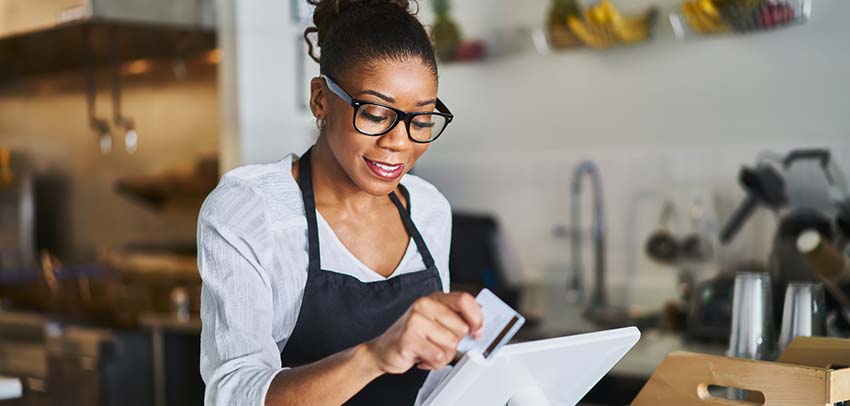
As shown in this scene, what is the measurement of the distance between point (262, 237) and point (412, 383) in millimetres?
388

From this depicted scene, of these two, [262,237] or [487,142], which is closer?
[262,237]

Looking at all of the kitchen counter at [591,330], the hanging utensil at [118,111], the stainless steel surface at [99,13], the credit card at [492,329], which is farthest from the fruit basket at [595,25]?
the credit card at [492,329]

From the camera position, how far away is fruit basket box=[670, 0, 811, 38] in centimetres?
343

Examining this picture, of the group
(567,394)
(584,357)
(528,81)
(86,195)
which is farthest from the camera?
(86,195)

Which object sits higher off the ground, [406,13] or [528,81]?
[406,13]

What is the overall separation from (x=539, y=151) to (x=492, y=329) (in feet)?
10.2

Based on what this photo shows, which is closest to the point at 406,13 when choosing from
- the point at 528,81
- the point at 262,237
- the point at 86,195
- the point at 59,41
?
the point at 262,237

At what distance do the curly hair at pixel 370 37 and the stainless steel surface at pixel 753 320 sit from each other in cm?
78

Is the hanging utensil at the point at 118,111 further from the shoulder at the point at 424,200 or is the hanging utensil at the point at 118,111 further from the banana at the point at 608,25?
the shoulder at the point at 424,200

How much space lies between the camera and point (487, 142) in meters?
4.43

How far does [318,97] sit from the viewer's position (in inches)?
62.7

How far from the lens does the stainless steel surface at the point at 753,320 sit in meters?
1.89

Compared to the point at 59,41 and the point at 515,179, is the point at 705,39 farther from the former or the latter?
the point at 59,41

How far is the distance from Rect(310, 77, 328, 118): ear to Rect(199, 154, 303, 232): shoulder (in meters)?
0.12
